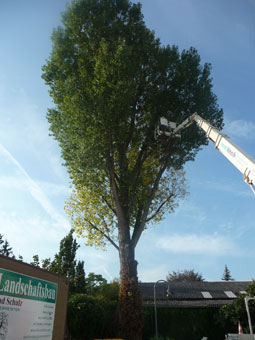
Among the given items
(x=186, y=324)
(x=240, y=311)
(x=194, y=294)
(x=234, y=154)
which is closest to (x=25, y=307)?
(x=234, y=154)

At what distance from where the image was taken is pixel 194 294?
27.9m

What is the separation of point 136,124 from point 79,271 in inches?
1039

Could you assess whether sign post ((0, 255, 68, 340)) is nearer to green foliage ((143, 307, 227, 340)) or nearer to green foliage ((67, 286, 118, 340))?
green foliage ((67, 286, 118, 340))

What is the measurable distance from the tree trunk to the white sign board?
6.17m

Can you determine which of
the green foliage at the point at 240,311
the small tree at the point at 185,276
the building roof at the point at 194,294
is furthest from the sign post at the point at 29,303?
the small tree at the point at 185,276

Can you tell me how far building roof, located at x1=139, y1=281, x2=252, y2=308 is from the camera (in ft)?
81.9

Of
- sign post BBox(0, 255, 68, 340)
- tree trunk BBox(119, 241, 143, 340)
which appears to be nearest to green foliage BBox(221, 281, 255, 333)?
tree trunk BBox(119, 241, 143, 340)

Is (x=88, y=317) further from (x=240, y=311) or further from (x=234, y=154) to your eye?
(x=234, y=154)

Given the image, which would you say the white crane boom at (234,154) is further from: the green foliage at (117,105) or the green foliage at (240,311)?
the green foliage at (240,311)

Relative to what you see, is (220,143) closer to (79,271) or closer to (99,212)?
(99,212)

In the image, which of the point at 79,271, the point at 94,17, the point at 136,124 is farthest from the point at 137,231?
the point at 79,271

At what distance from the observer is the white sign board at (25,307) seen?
552 centimetres

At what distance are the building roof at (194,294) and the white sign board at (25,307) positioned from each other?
18.7m

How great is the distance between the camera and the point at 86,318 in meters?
17.3
